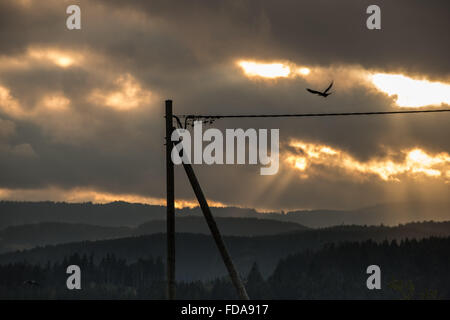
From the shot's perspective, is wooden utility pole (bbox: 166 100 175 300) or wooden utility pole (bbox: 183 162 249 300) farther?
wooden utility pole (bbox: 166 100 175 300)

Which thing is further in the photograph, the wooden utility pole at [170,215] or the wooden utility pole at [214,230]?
the wooden utility pole at [170,215]

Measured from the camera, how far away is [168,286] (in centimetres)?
2322

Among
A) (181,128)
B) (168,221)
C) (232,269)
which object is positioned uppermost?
(181,128)

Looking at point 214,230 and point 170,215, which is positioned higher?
point 170,215

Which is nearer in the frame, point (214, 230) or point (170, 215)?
point (170, 215)
